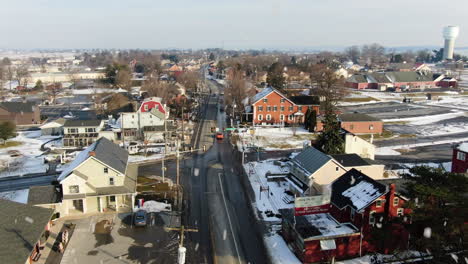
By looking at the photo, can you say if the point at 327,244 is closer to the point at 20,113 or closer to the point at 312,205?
the point at 312,205

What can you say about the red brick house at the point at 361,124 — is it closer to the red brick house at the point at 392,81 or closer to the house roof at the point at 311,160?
the house roof at the point at 311,160

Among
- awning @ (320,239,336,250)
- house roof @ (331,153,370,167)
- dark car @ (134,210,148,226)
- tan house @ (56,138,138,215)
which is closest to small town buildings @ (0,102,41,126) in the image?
tan house @ (56,138,138,215)

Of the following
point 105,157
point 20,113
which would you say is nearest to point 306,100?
point 105,157

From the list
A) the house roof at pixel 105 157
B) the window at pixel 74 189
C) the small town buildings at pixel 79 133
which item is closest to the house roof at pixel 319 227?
the house roof at pixel 105 157

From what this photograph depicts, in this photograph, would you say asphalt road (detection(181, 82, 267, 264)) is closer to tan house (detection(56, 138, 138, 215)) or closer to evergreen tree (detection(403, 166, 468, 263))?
tan house (detection(56, 138, 138, 215))

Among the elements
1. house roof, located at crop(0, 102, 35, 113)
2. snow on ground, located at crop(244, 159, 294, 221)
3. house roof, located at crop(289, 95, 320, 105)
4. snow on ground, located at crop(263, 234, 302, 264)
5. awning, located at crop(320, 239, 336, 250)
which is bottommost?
snow on ground, located at crop(263, 234, 302, 264)

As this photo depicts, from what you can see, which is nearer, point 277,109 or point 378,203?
point 378,203
